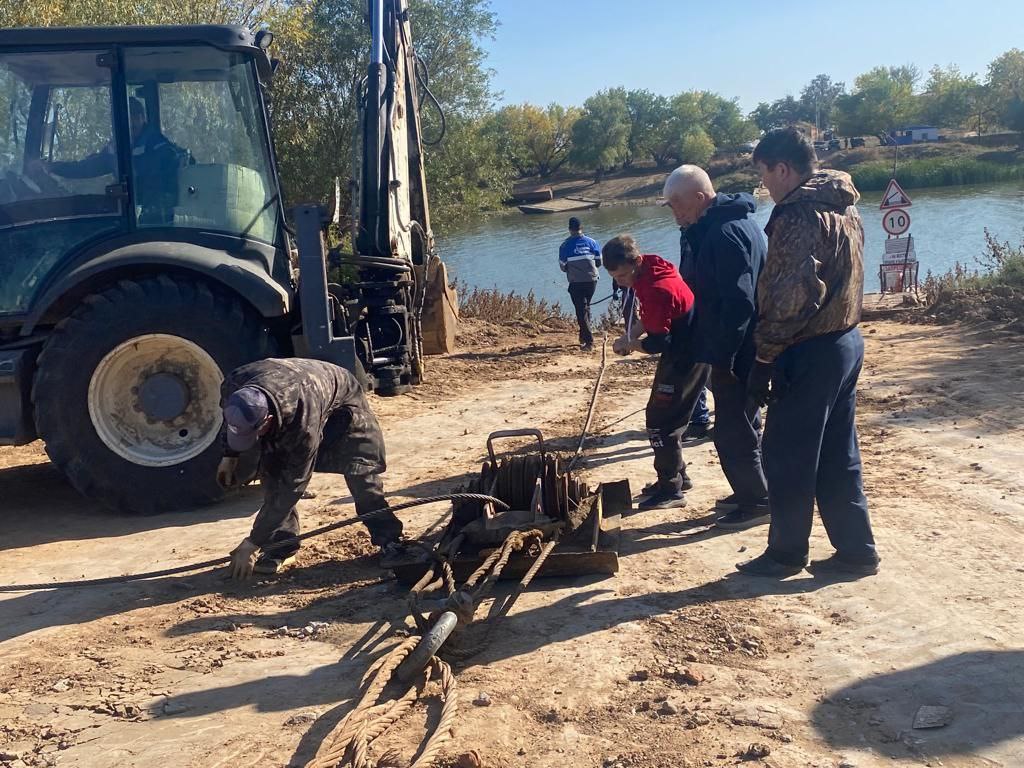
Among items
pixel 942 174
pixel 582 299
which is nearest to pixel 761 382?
pixel 582 299

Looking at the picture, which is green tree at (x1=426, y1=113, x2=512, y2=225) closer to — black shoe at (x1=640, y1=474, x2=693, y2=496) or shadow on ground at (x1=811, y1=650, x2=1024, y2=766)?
black shoe at (x1=640, y1=474, x2=693, y2=496)

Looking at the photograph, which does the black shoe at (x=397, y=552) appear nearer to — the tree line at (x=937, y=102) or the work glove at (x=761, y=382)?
the work glove at (x=761, y=382)

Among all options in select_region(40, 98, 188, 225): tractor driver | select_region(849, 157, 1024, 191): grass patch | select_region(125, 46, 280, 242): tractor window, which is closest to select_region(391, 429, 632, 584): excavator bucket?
select_region(125, 46, 280, 242): tractor window

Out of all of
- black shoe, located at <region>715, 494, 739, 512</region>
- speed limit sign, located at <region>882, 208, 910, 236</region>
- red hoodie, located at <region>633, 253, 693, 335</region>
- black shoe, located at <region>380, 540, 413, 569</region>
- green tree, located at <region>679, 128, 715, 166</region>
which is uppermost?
green tree, located at <region>679, 128, 715, 166</region>

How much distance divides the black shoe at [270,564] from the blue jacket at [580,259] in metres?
8.55

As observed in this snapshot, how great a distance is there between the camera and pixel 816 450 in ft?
14.2

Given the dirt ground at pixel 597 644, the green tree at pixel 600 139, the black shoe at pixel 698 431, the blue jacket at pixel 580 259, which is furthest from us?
the green tree at pixel 600 139

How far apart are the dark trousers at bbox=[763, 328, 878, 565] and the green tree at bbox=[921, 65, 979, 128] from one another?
65.8m

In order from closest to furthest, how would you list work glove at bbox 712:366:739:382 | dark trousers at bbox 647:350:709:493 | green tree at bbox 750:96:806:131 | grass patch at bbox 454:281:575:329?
work glove at bbox 712:366:739:382, dark trousers at bbox 647:350:709:493, grass patch at bbox 454:281:575:329, green tree at bbox 750:96:806:131

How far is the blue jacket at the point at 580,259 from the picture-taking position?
42.7 ft

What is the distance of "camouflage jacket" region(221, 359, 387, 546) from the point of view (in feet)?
14.8

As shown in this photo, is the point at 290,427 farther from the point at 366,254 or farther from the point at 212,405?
the point at 366,254

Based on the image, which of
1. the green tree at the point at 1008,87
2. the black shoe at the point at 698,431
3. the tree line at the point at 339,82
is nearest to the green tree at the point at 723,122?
the green tree at the point at 1008,87

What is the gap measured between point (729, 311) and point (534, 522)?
5.02 feet
